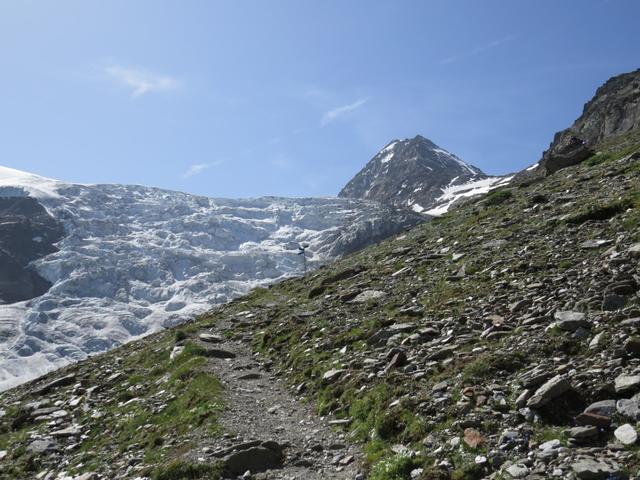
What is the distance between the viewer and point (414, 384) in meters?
14.0

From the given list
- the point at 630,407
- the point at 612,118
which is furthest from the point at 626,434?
the point at 612,118

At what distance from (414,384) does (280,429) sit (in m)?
4.37

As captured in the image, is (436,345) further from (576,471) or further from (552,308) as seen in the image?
(576,471)

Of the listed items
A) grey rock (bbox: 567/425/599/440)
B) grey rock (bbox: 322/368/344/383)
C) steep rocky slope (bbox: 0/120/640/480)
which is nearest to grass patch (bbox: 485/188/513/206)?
steep rocky slope (bbox: 0/120/640/480)

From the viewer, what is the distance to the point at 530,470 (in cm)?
885

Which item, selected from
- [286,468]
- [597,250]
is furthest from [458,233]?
[286,468]

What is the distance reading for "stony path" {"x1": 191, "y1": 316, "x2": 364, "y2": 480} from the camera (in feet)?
41.5

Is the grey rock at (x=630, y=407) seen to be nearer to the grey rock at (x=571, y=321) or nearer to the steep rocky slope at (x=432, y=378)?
the steep rocky slope at (x=432, y=378)

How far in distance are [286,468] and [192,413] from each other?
579 cm

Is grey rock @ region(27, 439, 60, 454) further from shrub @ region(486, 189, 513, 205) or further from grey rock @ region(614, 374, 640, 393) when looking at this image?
shrub @ region(486, 189, 513, 205)

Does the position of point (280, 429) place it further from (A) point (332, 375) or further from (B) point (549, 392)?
(B) point (549, 392)

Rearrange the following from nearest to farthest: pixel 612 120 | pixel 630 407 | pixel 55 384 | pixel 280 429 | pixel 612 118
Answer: pixel 630 407, pixel 280 429, pixel 55 384, pixel 612 120, pixel 612 118

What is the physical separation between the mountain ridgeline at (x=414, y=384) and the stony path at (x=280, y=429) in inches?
2.6

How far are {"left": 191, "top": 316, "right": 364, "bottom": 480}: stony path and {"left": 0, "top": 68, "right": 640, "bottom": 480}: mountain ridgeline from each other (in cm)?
7
